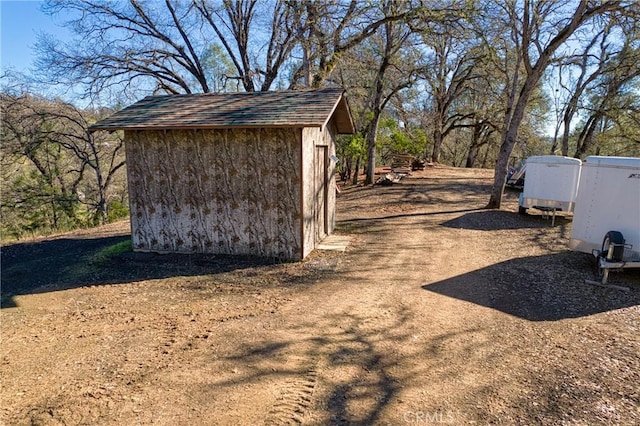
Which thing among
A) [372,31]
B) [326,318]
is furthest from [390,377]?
[372,31]

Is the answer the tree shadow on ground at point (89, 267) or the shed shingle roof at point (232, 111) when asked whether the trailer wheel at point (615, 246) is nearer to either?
the shed shingle roof at point (232, 111)

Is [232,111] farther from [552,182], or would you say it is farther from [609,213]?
[552,182]

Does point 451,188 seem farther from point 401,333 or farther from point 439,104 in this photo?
point 401,333

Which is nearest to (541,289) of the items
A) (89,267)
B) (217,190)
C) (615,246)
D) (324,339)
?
(615,246)

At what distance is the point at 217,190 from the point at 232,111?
5.51 ft

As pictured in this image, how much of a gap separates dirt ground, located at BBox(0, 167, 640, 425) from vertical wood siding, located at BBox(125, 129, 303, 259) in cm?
49

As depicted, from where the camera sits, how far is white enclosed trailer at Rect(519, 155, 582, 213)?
9.55m

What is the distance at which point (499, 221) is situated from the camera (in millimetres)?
10539

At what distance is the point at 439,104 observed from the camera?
23562 millimetres

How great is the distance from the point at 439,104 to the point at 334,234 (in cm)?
1749

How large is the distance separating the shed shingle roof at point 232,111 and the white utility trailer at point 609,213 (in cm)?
490

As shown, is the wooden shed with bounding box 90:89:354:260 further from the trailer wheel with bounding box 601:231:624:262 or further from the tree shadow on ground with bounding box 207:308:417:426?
the trailer wheel with bounding box 601:231:624:262

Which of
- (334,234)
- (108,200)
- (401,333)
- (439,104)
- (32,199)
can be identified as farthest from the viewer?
(439,104)

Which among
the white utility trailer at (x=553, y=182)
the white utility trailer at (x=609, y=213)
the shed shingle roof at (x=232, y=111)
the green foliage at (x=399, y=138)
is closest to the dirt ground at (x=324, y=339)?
the white utility trailer at (x=609, y=213)
